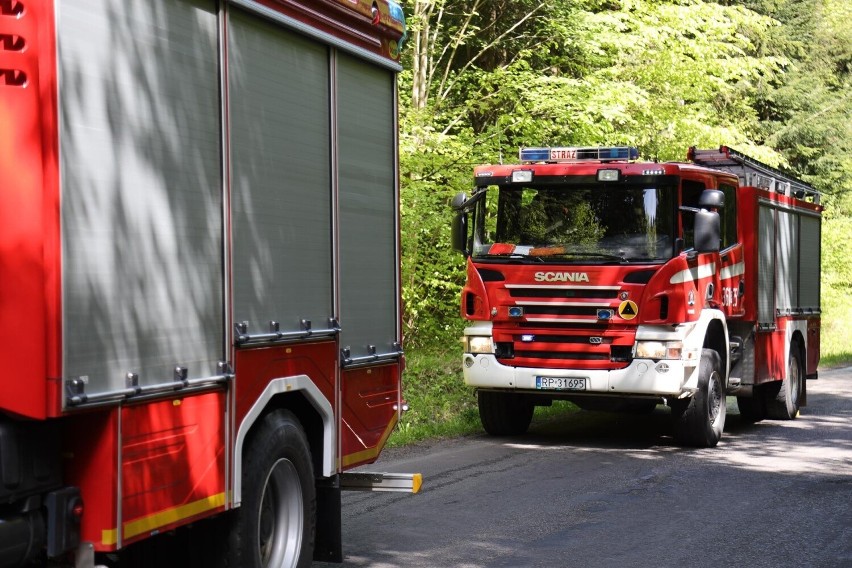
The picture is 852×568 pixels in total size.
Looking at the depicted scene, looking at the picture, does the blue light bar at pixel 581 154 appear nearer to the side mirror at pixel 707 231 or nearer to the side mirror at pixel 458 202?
the side mirror at pixel 458 202

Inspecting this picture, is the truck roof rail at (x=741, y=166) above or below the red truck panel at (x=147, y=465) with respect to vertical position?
above

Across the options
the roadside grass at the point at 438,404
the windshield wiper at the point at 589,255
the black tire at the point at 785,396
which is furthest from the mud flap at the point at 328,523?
the black tire at the point at 785,396

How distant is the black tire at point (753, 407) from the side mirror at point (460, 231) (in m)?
4.89

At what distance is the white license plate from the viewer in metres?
12.3

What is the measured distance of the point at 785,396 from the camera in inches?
617

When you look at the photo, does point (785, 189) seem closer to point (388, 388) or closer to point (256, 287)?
point (388, 388)

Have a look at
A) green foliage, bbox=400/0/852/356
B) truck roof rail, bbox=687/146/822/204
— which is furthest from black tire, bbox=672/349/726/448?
green foliage, bbox=400/0/852/356

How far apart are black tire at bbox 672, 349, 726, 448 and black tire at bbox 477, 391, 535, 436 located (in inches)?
67.8

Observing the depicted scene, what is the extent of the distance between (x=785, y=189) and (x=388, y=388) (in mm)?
10336

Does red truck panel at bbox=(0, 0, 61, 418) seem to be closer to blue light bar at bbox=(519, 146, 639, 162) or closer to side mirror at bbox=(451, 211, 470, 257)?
side mirror at bbox=(451, 211, 470, 257)

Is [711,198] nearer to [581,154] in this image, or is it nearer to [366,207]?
[581,154]

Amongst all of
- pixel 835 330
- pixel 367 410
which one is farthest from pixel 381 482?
pixel 835 330

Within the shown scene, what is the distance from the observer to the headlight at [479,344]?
12797mm

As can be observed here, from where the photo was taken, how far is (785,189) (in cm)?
1625
